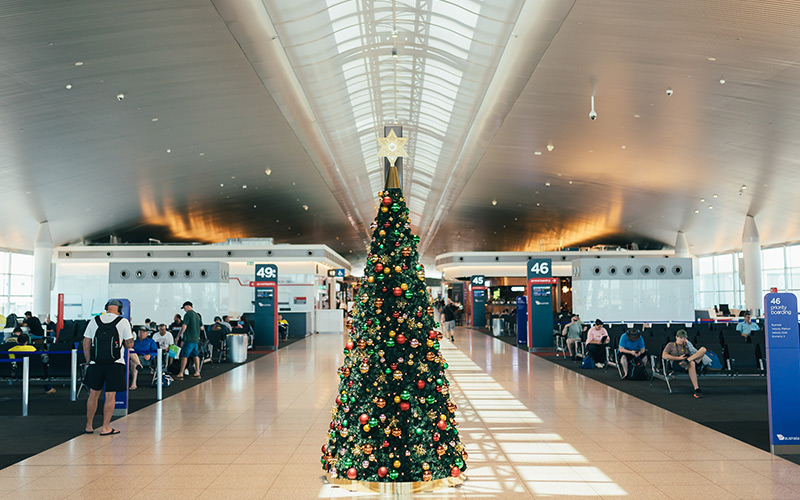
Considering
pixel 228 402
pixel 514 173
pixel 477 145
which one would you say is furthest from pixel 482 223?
pixel 228 402

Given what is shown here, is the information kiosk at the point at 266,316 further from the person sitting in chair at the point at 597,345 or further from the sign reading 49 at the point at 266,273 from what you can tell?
the person sitting in chair at the point at 597,345

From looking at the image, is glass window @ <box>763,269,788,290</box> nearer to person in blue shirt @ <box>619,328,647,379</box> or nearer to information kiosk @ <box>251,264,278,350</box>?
person in blue shirt @ <box>619,328,647,379</box>

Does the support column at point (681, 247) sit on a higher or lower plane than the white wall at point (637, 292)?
higher

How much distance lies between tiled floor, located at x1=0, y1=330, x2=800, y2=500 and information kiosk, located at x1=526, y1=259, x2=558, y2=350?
789 centimetres

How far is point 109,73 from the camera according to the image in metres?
12.6

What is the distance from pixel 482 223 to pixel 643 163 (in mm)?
17895

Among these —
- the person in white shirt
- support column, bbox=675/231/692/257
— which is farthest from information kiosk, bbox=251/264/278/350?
support column, bbox=675/231/692/257

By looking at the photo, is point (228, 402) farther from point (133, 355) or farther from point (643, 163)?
point (643, 163)

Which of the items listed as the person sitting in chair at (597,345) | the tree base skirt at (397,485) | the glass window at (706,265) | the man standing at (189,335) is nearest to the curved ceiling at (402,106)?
the man standing at (189,335)

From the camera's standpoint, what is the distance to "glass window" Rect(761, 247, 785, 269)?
97.8ft

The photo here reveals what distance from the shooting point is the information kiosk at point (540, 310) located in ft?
59.3

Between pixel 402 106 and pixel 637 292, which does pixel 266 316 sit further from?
pixel 637 292

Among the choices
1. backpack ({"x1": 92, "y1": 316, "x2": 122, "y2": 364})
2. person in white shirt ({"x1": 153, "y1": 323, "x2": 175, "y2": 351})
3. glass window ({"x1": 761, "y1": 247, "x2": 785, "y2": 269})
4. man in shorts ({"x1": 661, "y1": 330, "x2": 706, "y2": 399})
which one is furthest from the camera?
glass window ({"x1": 761, "y1": 247, "x2": 785, "y2": 269})

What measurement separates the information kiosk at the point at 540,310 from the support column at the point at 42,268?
61.0ft
